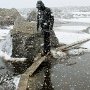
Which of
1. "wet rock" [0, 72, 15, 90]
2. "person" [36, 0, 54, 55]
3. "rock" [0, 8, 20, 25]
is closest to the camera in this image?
"wet rock" [0, 72, 15, 90]

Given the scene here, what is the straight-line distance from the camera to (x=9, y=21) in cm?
2319

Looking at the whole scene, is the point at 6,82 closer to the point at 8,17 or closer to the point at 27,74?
the point at 27,74

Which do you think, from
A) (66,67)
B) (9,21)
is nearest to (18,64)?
(66,67)

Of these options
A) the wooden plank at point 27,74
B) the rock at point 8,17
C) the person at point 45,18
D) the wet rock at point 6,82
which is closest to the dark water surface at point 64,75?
the wooden plank at point 27,74

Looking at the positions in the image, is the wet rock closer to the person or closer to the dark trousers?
the dark trousers

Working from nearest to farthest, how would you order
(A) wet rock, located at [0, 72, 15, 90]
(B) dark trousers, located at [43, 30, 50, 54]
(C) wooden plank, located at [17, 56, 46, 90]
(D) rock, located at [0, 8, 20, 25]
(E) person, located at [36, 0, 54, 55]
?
(C) wooden plank, located at [17, 56, 46, 90], (A) wet rock, located at [0, 72, 15, 90], (E) person, located at [36, 0, 54, 55], (B) dark trousers, located at [43, 30, 50, 54], (D) rock, located at [0, 8, 20, 25]

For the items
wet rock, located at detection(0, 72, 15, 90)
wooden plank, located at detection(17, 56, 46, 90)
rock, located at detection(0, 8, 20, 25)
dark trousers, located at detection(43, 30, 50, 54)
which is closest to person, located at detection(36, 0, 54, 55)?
dark trousers, located at detection(43, 30, 50, 54)

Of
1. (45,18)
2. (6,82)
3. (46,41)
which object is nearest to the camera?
(6,82)

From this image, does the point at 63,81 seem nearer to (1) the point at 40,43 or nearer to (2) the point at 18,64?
(2) the point at 18,64

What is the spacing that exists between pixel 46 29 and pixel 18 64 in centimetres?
179

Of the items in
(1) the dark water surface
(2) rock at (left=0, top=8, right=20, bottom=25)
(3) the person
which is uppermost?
(3) the person

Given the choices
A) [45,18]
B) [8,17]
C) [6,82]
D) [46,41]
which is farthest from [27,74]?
[8,17]

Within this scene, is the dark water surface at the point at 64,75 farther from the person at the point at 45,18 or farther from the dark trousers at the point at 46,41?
the person at the point at 45,18

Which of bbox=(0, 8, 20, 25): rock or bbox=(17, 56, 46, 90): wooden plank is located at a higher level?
bbox=(17, 56, 46, 90): wooden plank
